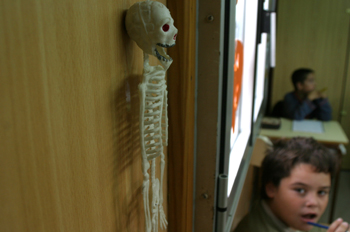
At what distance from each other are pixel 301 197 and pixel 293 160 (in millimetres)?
163

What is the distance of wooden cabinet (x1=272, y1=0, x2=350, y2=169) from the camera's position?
9.83ft

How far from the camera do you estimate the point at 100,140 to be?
0.39 metres

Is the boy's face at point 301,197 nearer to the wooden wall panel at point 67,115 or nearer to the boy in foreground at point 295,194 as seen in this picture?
the boy in foreground at point 295,194

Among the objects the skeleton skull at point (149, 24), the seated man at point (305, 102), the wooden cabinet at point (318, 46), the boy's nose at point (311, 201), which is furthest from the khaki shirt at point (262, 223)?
the wooden cabinet at point (318, 46)

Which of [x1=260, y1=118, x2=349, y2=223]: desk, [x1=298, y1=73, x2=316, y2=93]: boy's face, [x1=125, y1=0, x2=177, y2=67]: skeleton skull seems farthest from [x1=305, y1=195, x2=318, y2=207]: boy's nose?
[x1=298, y1=73, x2=316, y2=93]: boy's face

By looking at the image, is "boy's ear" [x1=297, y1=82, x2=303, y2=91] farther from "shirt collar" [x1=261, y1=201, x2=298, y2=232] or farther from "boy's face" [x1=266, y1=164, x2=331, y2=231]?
"shirt collar" [x1=261, y1=201, x2=298, y2=232]

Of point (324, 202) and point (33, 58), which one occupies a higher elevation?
point (33, 58)

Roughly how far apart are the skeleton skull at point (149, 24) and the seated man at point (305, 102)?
246 centimetres

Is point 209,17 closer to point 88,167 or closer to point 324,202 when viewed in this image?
point 88,167

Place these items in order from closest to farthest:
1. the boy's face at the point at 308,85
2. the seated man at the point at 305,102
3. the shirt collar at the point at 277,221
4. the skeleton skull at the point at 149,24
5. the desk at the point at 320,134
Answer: the skeleton skull at the point at 149,24, the shirt collar at the point at 277,221, the desk at the point at 320,134, the seated man at the point at 305,102, the boy's face at the point at 308,85

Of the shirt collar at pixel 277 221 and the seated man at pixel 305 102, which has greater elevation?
the seated man at pixel 305 102

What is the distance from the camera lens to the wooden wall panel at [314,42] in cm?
300

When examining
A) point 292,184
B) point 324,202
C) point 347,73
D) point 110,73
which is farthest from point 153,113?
point 347,73

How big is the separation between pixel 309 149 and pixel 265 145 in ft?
1.19
